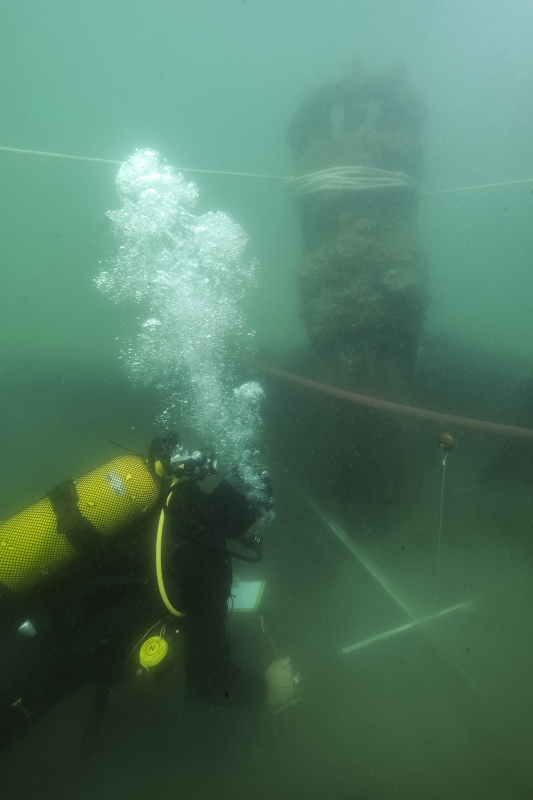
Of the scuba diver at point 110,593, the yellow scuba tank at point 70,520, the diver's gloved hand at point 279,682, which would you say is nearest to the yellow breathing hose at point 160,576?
the scuba diver at point 110,593

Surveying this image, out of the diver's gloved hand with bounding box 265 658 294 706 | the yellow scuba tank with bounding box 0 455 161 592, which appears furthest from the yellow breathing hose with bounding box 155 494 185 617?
the diver's gloved hand with bounding box 265 658 294 706

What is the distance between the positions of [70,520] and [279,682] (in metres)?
2.01

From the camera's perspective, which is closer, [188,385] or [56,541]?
[56,541]

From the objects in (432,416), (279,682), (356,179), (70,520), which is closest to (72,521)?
(70,520)

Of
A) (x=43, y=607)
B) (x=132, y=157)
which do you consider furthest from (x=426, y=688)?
(x=132, y=157)

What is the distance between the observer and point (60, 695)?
7.59 feet

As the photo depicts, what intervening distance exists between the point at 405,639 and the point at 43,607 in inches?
139

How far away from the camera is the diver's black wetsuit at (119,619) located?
2205 millimetres

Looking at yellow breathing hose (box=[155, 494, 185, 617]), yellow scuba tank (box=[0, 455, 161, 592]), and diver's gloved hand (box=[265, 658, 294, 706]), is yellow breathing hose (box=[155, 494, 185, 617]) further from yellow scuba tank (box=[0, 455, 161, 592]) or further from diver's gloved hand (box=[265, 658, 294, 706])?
diver's gloved hand (box=[265, 658, 294, 706])

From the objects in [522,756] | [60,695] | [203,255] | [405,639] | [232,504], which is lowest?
[522,756]

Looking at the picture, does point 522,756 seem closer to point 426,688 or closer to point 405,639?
point 426,688

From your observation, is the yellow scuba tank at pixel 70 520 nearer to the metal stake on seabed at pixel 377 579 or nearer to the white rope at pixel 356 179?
the metal stake on seabed at pixel 377 579

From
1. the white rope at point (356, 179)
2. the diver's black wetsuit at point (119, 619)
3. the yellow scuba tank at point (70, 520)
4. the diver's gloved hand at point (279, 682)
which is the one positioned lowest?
the diver's gloved hand at point (279, 682)

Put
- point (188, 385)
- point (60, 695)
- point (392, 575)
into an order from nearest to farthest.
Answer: point (60, 695), point (392, 575), point (188, 385)
